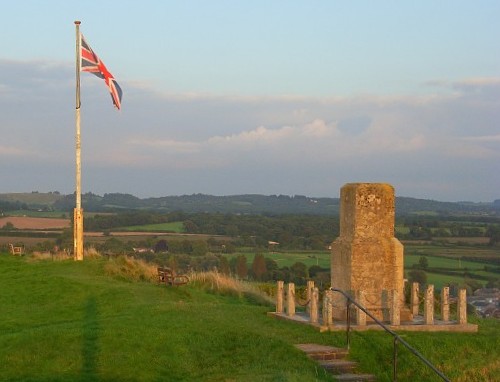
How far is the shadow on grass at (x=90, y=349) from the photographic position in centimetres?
1300

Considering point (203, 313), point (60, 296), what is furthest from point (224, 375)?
point (60, 296)

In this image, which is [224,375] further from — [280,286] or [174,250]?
[174,250]

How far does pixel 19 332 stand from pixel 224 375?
4.97 m

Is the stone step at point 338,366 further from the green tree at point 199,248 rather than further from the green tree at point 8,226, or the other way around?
the green tree at point 8,226

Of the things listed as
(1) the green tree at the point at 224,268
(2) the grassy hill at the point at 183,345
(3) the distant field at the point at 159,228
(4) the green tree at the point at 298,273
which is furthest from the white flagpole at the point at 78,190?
(3) the distant field at the point at 159,228

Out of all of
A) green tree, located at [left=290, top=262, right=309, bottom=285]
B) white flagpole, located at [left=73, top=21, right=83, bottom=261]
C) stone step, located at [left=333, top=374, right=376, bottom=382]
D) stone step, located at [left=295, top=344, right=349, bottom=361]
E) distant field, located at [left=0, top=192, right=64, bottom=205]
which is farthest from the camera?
distant field, located at [left=0, top=192, right=64, bottom=205]

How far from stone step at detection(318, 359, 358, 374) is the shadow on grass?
3.94 m

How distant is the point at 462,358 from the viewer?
14898mm

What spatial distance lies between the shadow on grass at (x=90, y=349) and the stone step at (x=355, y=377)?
410 cm

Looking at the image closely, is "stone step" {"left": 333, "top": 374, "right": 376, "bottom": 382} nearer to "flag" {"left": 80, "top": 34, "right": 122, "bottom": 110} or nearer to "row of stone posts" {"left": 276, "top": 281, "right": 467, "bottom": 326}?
"row of stone posts" {"left": 276, "top": 281, "right": 467, "bottom": 326}

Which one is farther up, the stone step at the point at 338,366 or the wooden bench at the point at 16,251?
the wooden bench at the point at 16,251

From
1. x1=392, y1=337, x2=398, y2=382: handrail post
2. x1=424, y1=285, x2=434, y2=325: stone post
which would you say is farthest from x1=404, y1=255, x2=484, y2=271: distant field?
x1=392, y1=337, x2=398, y2=382: handrail post

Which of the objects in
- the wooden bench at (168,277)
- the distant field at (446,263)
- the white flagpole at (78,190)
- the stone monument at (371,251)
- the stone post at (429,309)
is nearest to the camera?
the stone post at (429,309)

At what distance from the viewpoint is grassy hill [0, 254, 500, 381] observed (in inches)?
525
